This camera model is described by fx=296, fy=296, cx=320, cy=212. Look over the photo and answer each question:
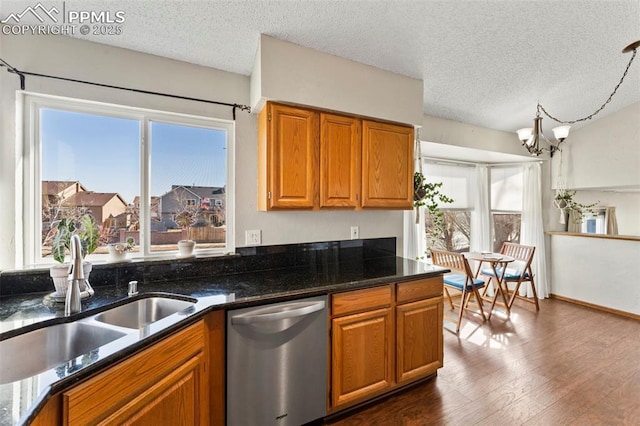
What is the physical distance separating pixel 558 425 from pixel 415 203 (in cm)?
183

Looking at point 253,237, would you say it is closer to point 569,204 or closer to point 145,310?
point 145,310

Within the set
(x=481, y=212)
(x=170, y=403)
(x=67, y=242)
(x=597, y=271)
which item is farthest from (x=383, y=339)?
(x=597, y=271)

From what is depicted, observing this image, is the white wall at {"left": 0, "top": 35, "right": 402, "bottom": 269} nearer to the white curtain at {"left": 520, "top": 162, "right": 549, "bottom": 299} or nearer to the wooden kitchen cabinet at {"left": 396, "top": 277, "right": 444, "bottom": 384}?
the wooden kitchen cabinet at {"left": 396, "top": 277, "right": 444, "bottom": 384}

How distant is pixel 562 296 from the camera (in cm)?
439

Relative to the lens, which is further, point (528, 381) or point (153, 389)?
point (528, 381)

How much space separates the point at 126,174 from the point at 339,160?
1504 mm

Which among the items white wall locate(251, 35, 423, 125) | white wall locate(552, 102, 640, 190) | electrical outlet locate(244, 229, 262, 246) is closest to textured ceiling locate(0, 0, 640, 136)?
white wall locate(251, 35, 423, 125)

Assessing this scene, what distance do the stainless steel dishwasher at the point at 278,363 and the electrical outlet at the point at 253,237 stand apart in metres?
0.75

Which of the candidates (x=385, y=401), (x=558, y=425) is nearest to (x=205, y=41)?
(x=385, y=401)

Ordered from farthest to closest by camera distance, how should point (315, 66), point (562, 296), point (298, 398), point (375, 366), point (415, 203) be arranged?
1. point (562, 296)
2. point (415, 203)
3. point (315, 66)
4. point (375, 366)
5. point (298, 398)

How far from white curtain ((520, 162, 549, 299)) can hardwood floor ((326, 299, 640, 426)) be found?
98 centimetres

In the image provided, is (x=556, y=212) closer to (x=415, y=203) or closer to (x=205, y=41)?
(x=415, y=203)

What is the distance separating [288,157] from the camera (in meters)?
2.10

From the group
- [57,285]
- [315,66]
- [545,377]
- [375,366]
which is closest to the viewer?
[57,285]
